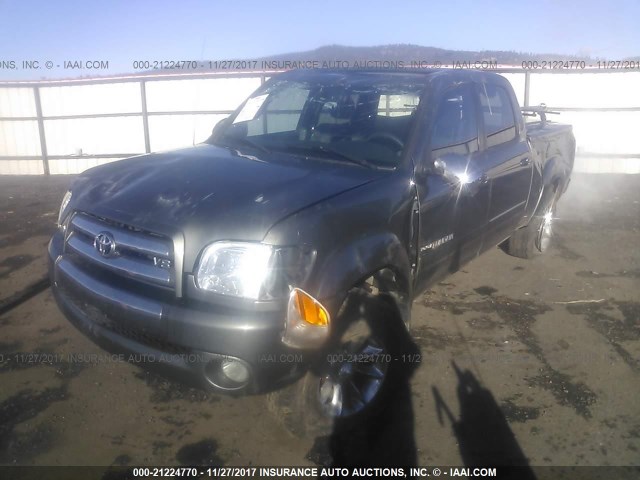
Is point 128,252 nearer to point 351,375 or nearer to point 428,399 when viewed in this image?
point 351,375

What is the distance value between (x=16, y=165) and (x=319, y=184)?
14109mm

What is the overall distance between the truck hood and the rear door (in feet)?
4.90

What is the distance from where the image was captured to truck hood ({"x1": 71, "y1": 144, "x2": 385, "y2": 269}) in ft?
7.62

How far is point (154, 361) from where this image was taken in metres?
2.41

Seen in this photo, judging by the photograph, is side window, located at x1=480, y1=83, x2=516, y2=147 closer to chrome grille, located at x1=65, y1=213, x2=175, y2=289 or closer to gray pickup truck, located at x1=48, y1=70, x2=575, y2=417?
gray pickup truck, located at x1=48, y1=70, x2=575, y2=417

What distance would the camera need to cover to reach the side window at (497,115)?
4086 millimetres

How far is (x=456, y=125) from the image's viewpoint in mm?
3613

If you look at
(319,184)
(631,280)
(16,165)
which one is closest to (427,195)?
(319,184)

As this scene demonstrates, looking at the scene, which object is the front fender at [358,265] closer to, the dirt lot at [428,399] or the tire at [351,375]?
the tire at [351,375]

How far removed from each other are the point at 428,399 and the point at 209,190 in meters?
1.81

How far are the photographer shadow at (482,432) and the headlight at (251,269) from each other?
1.34 meters

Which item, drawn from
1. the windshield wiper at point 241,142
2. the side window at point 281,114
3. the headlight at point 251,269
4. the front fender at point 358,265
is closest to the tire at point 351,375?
the front fender at point 358,265

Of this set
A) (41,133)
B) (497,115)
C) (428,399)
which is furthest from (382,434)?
(41,133)

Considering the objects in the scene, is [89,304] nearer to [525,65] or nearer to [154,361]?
[154,361]
